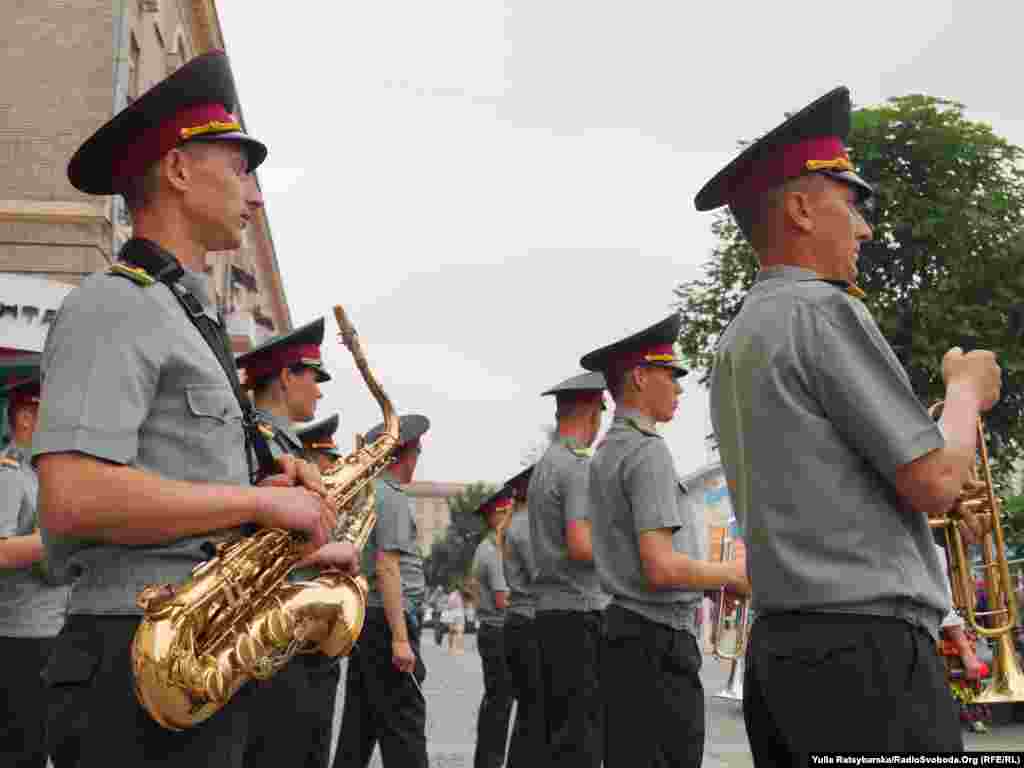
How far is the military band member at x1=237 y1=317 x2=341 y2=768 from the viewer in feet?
18.0

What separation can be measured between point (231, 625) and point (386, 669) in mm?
5247

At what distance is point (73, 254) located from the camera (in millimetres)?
20078

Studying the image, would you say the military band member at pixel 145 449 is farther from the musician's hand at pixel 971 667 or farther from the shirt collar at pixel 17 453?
the shirt collar at pixel 17 453

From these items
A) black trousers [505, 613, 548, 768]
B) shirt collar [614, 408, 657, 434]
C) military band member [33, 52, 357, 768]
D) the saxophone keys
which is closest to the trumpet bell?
shirt collar [614, 408, 657, 434]

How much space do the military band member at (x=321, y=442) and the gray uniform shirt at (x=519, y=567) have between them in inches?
63.4

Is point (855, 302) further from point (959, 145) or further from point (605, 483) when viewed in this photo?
point (959, 145)

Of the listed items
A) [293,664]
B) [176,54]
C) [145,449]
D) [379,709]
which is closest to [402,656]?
[379,709]

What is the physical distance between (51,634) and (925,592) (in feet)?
16.7

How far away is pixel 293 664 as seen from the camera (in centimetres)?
557

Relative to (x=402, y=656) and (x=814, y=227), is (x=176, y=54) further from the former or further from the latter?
(x=814, y=227)

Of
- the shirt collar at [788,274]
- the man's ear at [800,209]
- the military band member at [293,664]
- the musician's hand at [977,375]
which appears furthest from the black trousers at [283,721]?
the musician's hand at [977,375]

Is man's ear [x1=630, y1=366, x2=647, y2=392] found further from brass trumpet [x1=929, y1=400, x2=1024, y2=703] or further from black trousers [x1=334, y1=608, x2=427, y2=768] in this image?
black trousers [x1=334, y1=608, x2=427, y2=768]

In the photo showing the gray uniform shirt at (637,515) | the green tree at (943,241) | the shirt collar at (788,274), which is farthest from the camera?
the green tree at (943,241)

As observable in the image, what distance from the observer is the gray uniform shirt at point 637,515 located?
5.45 m
